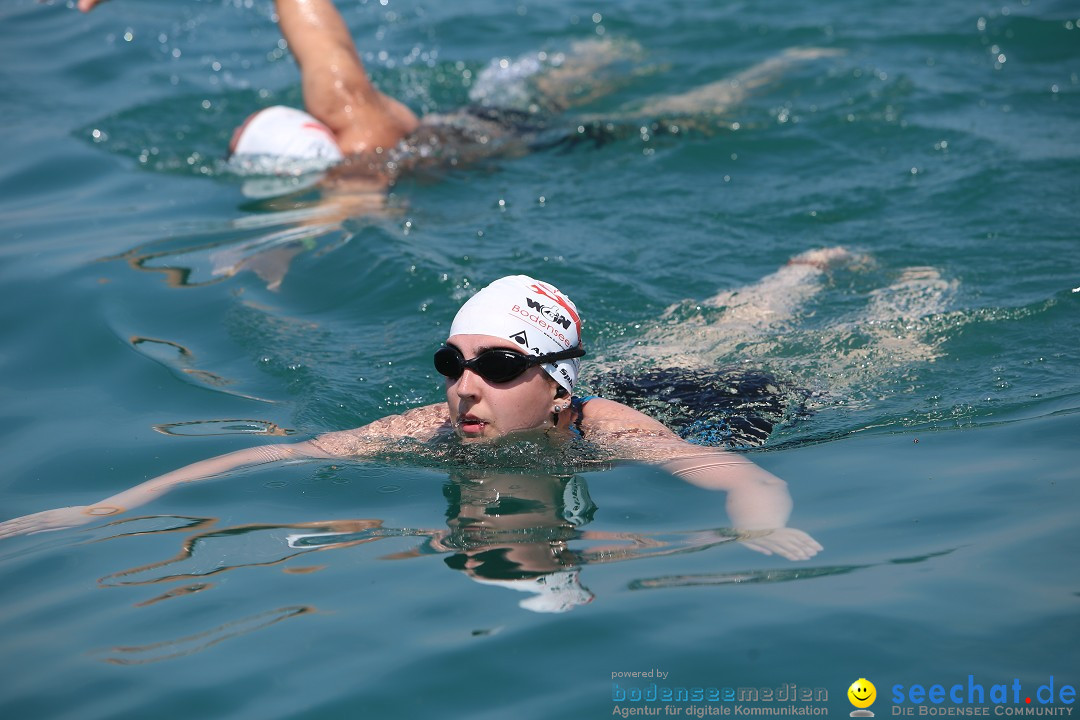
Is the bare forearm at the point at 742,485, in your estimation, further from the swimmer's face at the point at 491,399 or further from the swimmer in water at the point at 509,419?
the swimmer's face at the point at 491,399

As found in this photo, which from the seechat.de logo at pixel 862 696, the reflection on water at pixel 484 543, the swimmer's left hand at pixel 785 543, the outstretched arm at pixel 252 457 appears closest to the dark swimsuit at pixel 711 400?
the outstretched arm at pixel 252 457

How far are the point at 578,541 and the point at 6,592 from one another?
91.1 inches

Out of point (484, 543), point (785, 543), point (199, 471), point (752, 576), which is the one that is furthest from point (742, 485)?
point (199, 471)

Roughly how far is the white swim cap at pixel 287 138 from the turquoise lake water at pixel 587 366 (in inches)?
15.3

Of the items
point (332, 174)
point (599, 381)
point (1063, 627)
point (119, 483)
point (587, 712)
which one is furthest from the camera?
point (332, 174)

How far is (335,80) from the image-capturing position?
391 inches

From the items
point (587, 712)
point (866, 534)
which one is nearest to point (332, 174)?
point (866, 534)

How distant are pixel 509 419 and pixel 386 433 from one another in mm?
749

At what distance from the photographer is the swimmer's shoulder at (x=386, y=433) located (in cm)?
577

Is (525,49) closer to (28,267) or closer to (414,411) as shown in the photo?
(28,267)

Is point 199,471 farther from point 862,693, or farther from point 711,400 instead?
point 862,693

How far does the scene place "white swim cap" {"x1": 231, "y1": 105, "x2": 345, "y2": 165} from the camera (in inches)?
389

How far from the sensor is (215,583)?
4.46m

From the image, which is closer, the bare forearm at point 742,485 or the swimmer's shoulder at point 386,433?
the bare forearm at point 742,485
